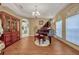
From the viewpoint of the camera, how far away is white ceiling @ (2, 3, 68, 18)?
2248mm

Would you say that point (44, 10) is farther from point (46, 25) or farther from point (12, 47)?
point (12, 47)

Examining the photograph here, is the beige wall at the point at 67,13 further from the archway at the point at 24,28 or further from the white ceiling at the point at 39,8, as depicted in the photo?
the archway at the point at 24,28

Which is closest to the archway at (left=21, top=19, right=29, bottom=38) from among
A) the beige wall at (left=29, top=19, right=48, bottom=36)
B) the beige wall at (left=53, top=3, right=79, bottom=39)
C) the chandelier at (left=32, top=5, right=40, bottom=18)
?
the beige wall at (left=29, top=19, right=48, bottom=36)

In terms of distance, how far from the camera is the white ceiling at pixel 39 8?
2.25 m

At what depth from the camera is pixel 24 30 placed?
2.37 m

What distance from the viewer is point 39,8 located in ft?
7.46

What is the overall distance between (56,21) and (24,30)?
63cm

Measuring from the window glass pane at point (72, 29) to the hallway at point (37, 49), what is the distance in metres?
0.16

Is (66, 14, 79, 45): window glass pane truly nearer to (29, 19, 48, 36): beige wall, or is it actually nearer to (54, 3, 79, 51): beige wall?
(54, 3, 79, 51): beige wall

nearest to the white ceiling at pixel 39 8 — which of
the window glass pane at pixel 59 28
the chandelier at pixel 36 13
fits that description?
the chandelier at pixel 36 13

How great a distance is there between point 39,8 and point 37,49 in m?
0.74

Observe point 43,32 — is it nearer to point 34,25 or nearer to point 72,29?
point 34,25

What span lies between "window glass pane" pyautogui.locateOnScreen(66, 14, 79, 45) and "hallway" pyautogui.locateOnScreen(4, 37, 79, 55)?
157 mm
